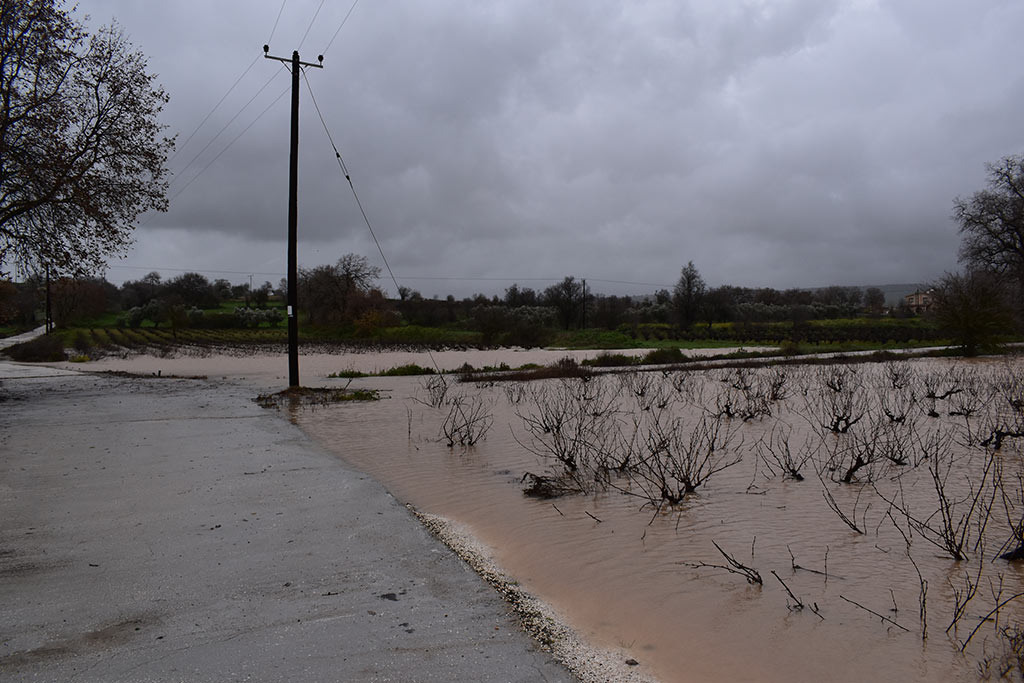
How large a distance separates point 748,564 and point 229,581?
13.5 feet

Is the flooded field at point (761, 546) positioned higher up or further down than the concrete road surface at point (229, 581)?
further down

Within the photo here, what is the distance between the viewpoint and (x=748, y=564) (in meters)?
5.39

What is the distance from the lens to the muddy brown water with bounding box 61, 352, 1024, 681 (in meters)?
3.94

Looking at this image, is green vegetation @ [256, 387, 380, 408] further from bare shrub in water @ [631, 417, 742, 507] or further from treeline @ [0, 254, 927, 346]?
treeline @ [0, 254, 927, 346]

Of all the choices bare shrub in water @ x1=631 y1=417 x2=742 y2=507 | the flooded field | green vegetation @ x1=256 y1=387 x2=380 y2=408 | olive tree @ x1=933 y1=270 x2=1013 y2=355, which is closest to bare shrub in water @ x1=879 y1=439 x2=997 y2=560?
the flooded field

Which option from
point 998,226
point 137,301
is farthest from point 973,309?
point 137,301

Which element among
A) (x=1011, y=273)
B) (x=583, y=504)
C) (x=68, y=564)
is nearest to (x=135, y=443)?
(x=68, y=564)

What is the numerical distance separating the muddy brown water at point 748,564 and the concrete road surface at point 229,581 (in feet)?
2.54

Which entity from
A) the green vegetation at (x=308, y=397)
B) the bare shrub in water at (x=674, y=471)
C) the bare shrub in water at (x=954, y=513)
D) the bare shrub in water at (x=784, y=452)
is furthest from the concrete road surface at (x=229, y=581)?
the green vegetation at (x=308, y=397)

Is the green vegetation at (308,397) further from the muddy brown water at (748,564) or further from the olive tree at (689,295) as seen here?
the olive tree at (689,295)

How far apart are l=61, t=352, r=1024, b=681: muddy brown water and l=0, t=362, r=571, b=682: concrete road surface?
30.5 inches

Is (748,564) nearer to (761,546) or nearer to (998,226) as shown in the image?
(761,546)

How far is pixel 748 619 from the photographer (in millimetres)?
4406

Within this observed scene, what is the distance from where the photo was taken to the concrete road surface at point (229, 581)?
3703 millimetres
